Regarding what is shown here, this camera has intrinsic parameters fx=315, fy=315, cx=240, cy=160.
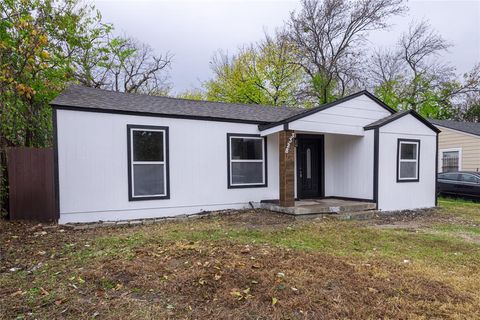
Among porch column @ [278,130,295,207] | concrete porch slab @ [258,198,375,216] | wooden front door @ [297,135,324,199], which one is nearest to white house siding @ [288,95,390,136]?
porch column @ [278,130,295,207]

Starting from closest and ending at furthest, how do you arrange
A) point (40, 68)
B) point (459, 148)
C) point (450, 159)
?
point (40, 68) < point (459, 148) < point (450, 159)

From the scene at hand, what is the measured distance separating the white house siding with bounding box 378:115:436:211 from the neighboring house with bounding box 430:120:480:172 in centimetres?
685

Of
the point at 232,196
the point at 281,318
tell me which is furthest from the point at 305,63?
the point at 281,318

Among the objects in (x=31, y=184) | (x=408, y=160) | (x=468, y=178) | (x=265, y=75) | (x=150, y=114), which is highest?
(x=265, y=75)

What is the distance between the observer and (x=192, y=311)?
2.87 metres

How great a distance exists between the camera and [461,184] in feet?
42.6

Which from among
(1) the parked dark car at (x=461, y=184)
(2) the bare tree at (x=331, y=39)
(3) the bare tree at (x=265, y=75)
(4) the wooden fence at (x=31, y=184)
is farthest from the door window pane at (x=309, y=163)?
(3) the bare tree at (x=265, y=75)

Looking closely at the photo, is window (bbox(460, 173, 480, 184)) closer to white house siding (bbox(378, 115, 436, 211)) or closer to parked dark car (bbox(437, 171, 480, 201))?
parked dark car (bbox(437, 171, 480, 201))

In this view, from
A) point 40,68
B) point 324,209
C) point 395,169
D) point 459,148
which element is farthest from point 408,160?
point 40,68

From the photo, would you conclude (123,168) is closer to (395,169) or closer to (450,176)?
(395,169)

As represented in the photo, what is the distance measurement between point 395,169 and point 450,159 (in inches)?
374

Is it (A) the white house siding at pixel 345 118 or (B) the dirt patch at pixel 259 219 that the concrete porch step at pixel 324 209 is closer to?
(B) the dirt patch at pixel 259 219

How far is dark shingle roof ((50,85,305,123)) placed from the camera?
7332mm

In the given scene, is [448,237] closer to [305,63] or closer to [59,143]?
[59,143]
